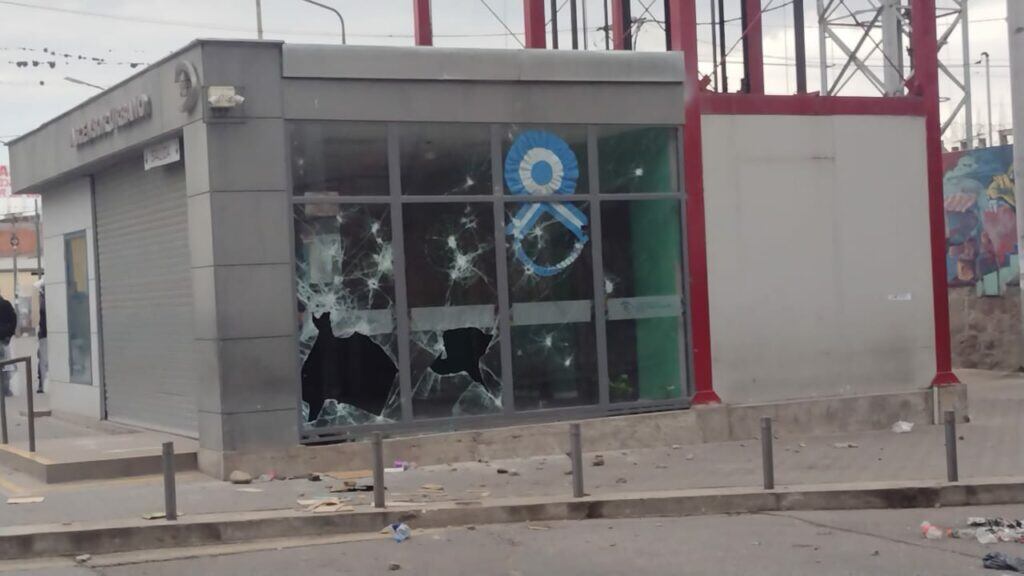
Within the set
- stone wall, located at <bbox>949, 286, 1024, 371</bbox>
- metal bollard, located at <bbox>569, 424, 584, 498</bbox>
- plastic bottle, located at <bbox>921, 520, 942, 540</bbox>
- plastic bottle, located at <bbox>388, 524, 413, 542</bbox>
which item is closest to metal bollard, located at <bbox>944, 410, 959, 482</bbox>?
plastic bottle, located at <bbox>921, 520, 942, 540</bbox>

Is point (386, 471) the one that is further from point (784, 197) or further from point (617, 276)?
point (784, 197)

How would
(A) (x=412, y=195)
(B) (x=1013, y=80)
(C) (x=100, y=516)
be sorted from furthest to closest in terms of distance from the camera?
(B) (x=1013, y=80), (A) (x=412, y=195), (C) (x=100, y=516)

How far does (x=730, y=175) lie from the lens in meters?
16.0

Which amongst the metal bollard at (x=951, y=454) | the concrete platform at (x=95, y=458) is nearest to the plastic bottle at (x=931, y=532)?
the metal bollard at (x=951, y=454)

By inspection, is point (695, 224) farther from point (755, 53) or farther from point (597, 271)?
point (755, 53)

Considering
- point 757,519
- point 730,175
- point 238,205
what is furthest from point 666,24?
point 757,519

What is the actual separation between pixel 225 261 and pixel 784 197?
705 centimetres

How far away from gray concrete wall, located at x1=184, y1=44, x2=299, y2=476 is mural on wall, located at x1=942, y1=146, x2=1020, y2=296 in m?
15.0

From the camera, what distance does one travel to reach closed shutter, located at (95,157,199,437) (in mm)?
15312

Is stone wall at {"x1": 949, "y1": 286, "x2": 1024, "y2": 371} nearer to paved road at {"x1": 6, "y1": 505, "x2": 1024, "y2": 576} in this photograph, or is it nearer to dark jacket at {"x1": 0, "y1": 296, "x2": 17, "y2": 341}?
paved road at {"x1": 6, "y1": 505, "x2": 1024, "y2": 576}

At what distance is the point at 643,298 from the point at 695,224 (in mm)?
1108

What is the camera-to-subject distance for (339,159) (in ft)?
46.5

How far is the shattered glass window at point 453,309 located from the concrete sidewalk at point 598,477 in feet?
2.82

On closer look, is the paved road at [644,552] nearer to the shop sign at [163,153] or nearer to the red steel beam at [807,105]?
the shop sign at [163,153]
